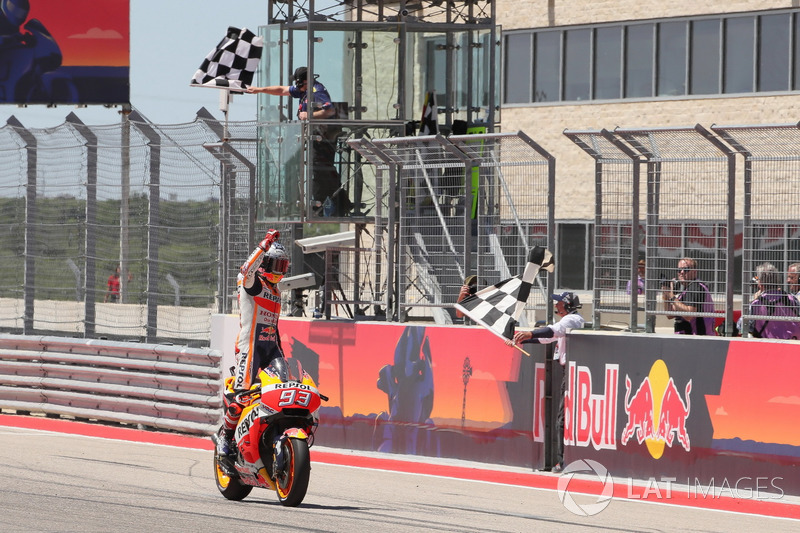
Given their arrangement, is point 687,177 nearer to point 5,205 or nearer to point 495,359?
point 495,359

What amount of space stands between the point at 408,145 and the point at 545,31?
20.9 metres

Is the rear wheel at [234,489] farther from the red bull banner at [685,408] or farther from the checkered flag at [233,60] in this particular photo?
the checkered flag at [233,60]

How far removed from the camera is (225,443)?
10016mm

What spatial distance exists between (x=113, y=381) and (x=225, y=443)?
20.4 feet

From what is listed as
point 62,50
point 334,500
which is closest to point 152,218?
point 334,500

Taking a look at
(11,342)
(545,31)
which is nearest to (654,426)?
(11,342)

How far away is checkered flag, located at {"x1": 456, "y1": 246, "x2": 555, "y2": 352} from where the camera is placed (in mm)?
11945

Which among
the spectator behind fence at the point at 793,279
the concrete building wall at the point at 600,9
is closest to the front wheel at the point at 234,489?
the spectator behind fence at the point at 793,279

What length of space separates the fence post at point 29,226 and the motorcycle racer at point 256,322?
25.0 feet

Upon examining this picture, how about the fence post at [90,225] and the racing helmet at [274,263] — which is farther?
the fence post at [90,225]

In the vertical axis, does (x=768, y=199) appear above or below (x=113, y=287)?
above

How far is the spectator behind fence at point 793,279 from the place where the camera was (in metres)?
10.9

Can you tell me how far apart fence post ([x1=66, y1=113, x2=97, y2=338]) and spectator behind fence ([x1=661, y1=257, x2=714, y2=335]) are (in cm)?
745

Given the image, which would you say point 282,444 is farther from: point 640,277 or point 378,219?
point 378,219
